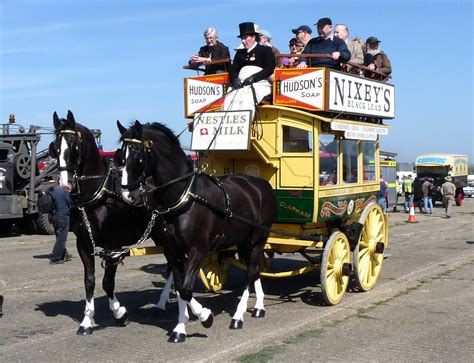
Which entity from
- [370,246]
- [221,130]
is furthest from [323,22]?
[370,246]

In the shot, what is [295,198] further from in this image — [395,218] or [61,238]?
[395,218]

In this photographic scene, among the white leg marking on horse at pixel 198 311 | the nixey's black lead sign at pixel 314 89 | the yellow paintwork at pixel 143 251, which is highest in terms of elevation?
the nixey's black lead sign at pixel 314 89

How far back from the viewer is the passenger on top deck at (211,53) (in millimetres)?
9930

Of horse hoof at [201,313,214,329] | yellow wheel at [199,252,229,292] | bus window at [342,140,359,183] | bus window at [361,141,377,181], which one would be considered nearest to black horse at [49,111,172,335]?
horse hoof at [201,313,214,329]

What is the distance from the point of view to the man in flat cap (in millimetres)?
11031

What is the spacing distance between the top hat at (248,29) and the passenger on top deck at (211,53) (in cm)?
101

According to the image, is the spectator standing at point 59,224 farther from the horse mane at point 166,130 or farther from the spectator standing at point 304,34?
the horse mane at point 166,130

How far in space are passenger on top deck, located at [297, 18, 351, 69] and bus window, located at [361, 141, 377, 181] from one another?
5.30 feet

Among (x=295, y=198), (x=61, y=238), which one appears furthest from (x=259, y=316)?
(x=61, y=238)

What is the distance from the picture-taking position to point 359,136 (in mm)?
9938

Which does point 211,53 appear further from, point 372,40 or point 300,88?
point 372,40

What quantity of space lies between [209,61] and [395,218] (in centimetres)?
1785

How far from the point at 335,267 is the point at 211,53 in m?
3.70

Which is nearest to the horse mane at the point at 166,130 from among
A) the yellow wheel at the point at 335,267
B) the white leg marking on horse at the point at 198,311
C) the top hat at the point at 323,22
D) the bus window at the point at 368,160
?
the white leg marking on horse at the point at 198,311
